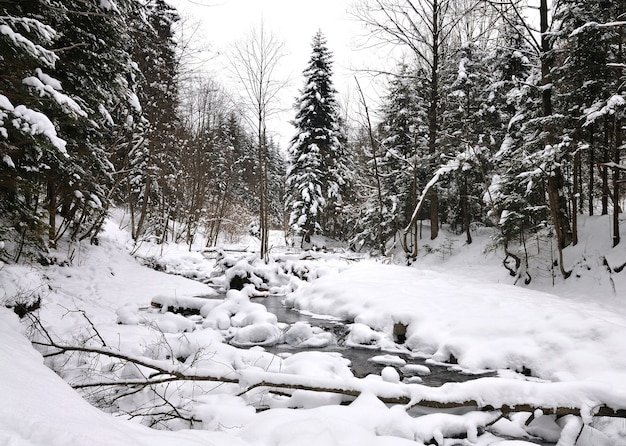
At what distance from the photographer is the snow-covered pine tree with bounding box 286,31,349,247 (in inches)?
856

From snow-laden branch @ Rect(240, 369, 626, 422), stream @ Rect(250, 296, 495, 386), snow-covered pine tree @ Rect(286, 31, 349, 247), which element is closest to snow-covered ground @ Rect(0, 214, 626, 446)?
snow-laden branch @ Rect(240, 369, 626, 422)

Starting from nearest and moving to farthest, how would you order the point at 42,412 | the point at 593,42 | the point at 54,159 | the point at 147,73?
the point at 42,412
the point at 54,159
the point at 593,42
the point at 147,73

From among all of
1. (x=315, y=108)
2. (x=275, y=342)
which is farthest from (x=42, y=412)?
(x=315, y=108)

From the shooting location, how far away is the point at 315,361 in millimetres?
4195

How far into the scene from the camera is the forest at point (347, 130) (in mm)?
5445

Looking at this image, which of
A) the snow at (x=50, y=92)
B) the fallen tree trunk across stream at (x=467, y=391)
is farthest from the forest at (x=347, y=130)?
the fallen tree trunk across stream at (x=467, y=391)

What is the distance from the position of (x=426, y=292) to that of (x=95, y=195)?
7.65 metres

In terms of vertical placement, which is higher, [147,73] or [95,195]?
[147,73]

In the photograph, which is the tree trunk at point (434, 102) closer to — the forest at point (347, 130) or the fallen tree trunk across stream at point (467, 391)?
the forest at point (347, 130)

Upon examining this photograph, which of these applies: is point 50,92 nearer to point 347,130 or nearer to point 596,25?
point 596,25

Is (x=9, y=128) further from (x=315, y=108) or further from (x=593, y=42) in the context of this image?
(x=315, y=108)

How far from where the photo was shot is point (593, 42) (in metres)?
8.35

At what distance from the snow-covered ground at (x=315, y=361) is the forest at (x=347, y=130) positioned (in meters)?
1.33

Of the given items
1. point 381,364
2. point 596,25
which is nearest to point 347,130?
point 596,25
